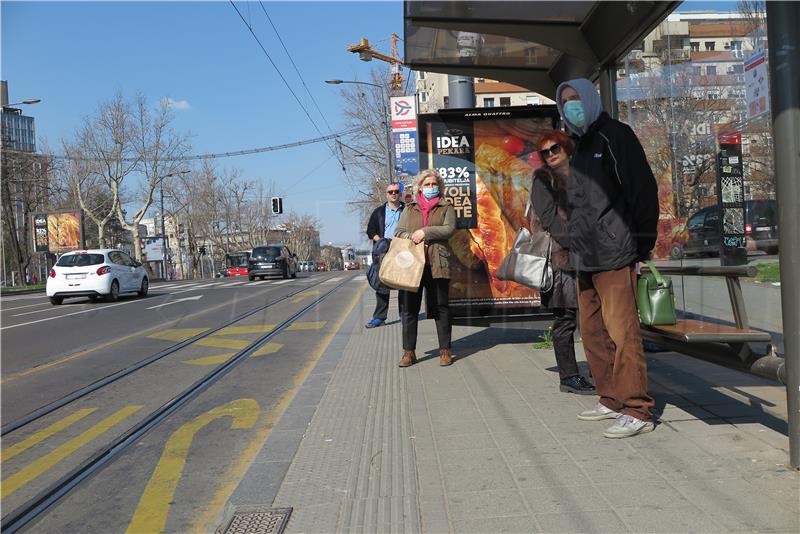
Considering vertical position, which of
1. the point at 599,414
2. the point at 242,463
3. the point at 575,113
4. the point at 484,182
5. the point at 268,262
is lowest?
the point at 242,463

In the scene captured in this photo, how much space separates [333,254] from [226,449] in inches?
5943

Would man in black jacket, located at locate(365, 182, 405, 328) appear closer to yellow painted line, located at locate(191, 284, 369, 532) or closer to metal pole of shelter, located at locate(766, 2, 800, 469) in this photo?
yellow painted line, located at locate(191, 284, 369, 532)

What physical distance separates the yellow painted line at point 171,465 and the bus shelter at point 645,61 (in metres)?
3.19

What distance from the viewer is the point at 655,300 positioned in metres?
4.13

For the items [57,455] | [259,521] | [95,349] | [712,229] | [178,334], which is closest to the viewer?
[259,521]

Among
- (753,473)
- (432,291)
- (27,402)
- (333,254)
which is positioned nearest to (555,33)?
(432,291)

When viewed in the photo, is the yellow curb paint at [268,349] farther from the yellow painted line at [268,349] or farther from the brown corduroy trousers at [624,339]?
the brown corduroy trousers at [624,339]

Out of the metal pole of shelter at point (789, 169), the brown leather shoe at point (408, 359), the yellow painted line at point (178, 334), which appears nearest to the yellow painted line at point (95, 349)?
the yellow painted line at point (178, 334)

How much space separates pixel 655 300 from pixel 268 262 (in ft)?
91.5

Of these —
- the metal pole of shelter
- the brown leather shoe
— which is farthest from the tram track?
the metal pole of shelter

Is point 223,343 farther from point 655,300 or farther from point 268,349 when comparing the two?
point 655,300

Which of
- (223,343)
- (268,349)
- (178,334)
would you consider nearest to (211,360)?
(268,349)

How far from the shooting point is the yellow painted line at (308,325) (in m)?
10.6

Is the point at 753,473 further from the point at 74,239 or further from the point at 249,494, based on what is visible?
the point at 74,239
